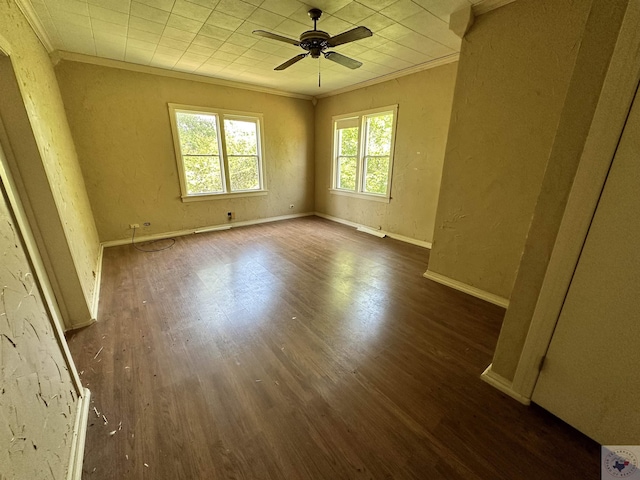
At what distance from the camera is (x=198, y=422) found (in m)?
1.40

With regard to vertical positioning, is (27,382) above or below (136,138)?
below

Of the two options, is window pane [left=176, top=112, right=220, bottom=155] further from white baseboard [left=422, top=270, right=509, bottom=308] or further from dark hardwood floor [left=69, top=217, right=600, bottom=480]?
white baseboard [left=422, top=270, right=509, bottom=308]

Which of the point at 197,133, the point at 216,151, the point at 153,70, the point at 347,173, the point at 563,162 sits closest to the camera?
the point at 563,162

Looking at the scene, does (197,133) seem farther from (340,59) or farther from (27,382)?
(27,382)

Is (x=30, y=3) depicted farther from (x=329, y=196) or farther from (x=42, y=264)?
(x=329, y=196)

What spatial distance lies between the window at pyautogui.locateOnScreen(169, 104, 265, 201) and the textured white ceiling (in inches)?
31.3

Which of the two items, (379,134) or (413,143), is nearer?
(413,143)

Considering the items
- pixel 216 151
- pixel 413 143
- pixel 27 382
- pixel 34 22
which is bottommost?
pixel 27 382

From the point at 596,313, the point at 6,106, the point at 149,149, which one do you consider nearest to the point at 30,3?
the point at 6,106

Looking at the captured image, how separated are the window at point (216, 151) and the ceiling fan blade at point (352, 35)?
3.05m

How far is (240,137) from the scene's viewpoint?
495 centimetres

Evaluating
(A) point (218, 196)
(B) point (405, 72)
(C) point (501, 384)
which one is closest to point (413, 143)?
(B) point (405, 72)

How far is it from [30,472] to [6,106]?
2.16 m

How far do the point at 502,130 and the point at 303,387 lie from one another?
106 inches
